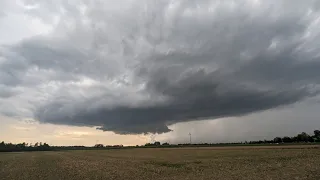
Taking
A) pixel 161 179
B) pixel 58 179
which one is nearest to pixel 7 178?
pixel 58 179

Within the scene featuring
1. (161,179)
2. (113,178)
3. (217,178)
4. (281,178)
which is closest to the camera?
Answer: (281,178)

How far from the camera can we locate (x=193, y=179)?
1457 inches

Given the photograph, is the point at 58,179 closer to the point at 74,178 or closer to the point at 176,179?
the point at 74,178

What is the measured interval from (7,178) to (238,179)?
105ft

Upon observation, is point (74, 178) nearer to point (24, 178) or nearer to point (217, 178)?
point (24, 178)

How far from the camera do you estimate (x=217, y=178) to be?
36188 mm

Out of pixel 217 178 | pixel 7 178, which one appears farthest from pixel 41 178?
pixel 217 178

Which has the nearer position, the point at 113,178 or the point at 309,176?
the point at 309,176

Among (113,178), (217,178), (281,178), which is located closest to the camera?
(281,178)

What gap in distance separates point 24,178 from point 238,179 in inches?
1147

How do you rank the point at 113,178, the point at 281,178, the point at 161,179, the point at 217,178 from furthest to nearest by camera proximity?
1. the point at 113,178
2. the point at 161,179
3. the point at 217,178
4. the point at 281,178

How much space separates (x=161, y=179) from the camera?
1538 inches

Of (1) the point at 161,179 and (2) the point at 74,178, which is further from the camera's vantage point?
(2) the point at 74,178

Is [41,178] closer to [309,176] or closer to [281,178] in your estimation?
[281,178]
